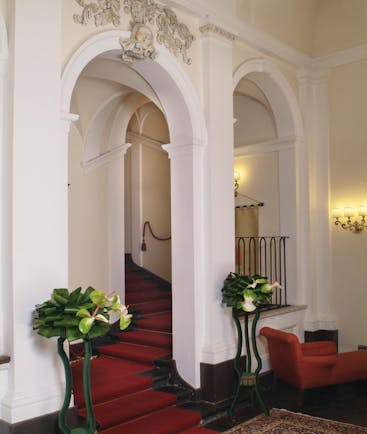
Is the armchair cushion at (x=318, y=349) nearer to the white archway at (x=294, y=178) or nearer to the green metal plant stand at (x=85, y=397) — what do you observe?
the white archway at (x=294, y=178)

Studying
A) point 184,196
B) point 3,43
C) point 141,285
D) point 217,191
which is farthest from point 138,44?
point 141,285

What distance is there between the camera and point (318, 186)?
906 cm

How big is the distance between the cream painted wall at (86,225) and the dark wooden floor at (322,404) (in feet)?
10.0

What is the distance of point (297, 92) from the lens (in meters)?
8.95

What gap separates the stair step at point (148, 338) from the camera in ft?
24.3

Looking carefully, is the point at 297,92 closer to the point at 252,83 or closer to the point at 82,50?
the point at 252,83

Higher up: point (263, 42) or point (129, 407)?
point (263, 42)

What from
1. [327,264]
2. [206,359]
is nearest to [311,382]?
[206,359]

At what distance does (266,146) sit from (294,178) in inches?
31.1

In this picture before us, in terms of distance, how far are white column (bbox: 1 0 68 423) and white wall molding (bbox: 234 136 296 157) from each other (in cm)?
483

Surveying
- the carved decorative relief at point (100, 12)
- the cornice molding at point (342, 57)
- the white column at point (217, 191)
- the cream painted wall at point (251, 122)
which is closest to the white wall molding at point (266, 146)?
the cream painted wall at point (251, 122)

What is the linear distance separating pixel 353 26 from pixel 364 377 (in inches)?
217

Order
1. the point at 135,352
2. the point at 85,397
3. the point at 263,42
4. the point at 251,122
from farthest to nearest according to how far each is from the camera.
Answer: the point at 251,122 < the point at 263,42 < the point at 135,352 < the point at 85,397

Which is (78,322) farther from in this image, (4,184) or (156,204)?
(156,204)
